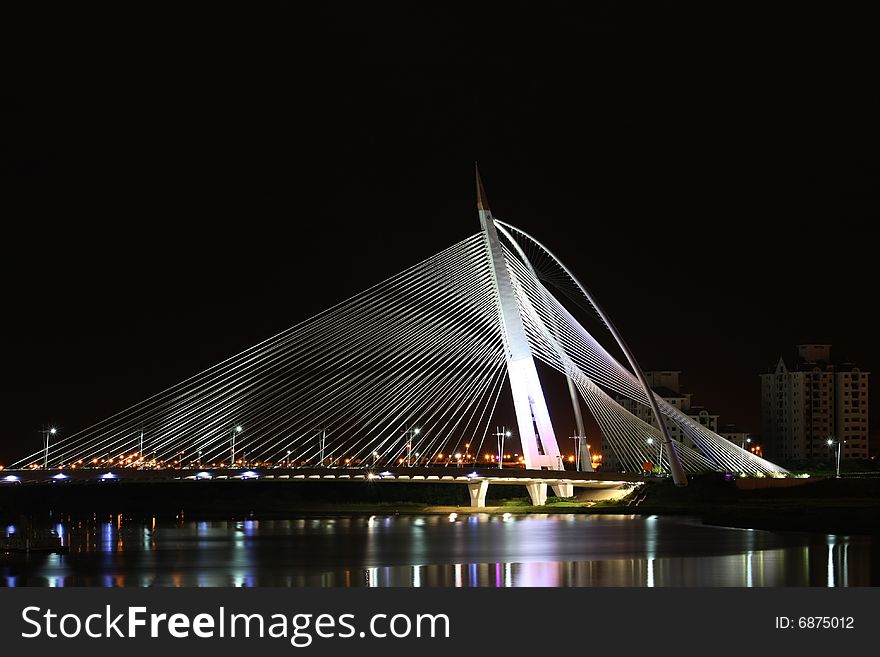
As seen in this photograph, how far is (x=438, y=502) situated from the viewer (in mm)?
94062

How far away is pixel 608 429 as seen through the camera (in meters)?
80.2

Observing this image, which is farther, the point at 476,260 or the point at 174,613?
the point at 476,260

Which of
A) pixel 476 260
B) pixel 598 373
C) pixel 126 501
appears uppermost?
pixel 476 260

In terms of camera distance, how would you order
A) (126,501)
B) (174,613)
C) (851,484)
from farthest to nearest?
(126,501), (851,484), (174,613)

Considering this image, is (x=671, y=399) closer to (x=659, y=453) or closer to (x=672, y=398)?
(x=672, y=398)

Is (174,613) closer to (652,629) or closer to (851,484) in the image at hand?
(652,629)

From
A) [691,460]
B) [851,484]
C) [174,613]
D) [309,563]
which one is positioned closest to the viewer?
[174,613]

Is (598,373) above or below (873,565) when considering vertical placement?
above

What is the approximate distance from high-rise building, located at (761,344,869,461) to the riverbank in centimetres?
5053

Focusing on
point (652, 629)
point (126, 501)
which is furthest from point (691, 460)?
point (652, 629)

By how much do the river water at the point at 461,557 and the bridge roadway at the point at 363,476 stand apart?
7.96 ft

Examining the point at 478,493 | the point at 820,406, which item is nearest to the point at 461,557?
the point at 478,493

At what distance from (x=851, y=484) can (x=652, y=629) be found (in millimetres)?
56396

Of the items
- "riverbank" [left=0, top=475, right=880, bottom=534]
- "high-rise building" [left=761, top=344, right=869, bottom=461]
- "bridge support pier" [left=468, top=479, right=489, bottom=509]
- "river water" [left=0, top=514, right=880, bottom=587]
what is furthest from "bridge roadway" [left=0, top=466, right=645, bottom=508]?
"high-rise building" [left=761, top=344, right=869, bottom=461]
